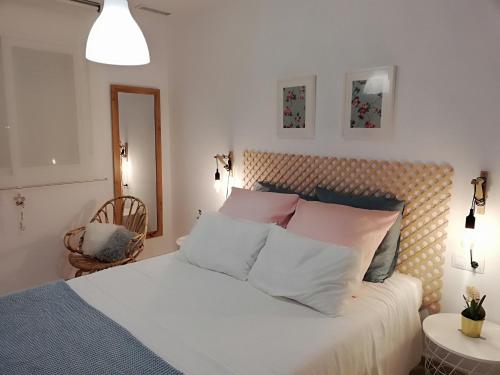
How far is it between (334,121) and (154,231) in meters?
2.25

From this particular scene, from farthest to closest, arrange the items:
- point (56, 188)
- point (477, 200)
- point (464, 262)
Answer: point (56, 188) < point (464, 262) < point (477, 200)

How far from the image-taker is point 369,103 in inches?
89.7

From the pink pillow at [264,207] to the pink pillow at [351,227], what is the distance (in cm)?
25

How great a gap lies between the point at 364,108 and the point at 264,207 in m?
0.91

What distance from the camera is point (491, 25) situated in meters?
1.80

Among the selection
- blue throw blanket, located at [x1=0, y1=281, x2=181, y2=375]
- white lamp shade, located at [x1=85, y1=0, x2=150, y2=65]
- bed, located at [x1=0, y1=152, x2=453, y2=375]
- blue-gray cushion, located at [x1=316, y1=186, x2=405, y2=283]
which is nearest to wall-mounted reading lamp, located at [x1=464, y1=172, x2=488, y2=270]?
bed, located at [x1=0, y1=152, x2=453, y2=375]

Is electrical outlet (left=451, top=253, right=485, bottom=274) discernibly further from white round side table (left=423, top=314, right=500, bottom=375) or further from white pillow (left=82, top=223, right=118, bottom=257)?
white pillow (left=82, top=223, right=118, bottom=257)

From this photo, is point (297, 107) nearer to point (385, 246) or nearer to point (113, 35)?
point (385, 246)

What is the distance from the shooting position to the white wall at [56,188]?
2.88 metres

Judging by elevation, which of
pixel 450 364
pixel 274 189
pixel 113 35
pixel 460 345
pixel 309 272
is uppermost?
pixel 113 35

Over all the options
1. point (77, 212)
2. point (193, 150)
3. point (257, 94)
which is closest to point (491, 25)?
point (257, 94)

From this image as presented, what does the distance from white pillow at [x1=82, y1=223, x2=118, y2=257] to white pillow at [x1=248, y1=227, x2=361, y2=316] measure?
148cm

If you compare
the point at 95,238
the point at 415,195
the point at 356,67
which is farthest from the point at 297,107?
the point at 95,238

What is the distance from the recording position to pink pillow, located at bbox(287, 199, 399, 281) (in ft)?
6.52
